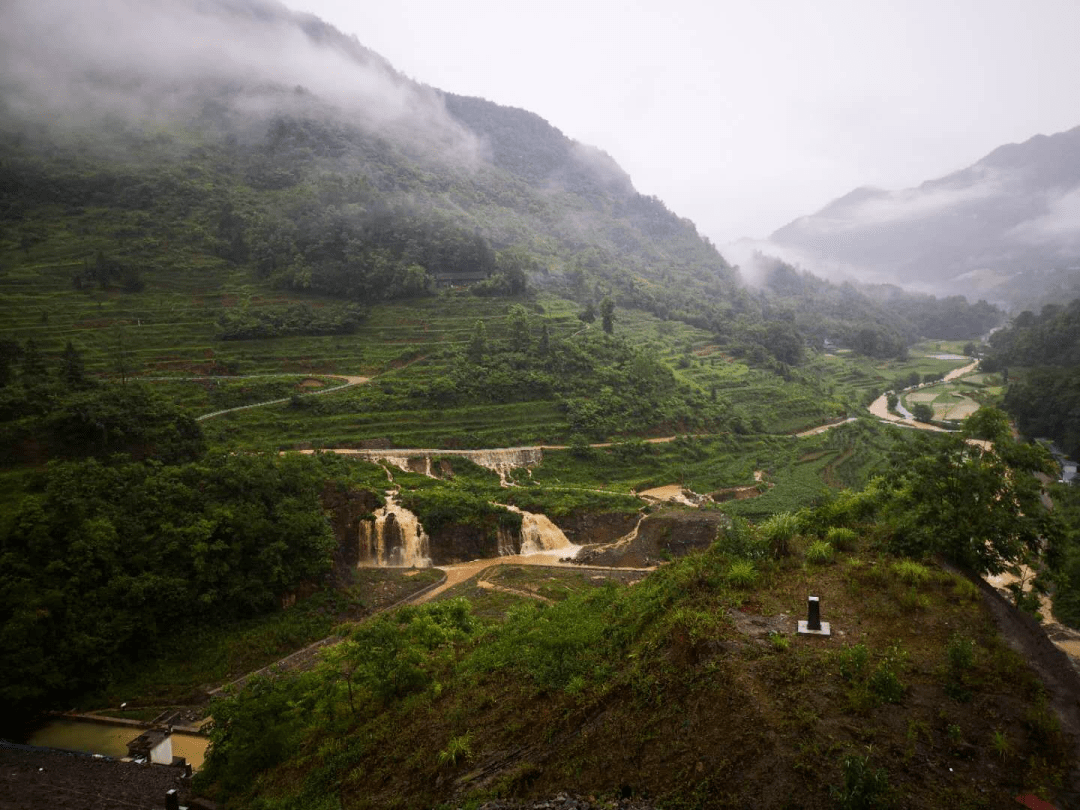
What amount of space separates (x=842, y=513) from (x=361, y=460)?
93.8 feet

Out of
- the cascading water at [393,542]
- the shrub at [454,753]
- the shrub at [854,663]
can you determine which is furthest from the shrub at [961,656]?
the cascading water at [393,542]

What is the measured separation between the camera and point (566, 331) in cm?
5200

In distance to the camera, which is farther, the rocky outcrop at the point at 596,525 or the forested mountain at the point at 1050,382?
the forested mountain at the point at 1050,382

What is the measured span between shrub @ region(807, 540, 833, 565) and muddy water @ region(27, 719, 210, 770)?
55.8 feet

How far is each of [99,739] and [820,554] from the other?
20629 millimetres

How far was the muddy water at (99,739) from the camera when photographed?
1666 cm

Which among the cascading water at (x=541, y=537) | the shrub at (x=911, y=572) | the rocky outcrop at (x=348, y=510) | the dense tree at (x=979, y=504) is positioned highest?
the dense tree at (x=979, y=504)

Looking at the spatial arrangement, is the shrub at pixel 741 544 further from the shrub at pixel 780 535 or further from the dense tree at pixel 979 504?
the dense tree at pixel 979 504

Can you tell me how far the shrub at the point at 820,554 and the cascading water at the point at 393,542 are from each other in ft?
76.2

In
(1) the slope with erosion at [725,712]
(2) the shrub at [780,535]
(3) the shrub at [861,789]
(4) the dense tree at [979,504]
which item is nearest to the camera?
(3) the shrub at [861,789]

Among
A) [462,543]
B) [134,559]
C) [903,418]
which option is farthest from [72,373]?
[903,418]

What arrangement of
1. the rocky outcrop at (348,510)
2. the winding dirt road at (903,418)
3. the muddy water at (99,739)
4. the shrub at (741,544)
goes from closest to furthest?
the shrub at (741,544) < the muddy water at (99,739) < the rocky outcrop at (348,510) < the winding dirt road at (903,418)

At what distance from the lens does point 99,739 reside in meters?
17.2

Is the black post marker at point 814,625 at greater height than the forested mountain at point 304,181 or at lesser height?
lesser
